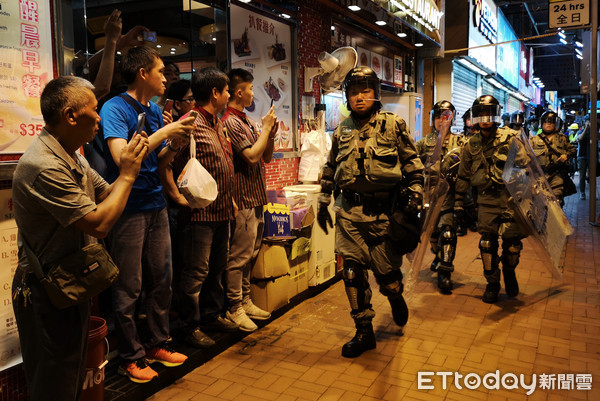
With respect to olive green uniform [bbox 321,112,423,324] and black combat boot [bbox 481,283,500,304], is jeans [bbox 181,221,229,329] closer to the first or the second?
olive green uniform [bbox 321,112,423,324]

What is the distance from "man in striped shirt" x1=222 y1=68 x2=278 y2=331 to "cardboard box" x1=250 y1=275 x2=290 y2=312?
0.19m

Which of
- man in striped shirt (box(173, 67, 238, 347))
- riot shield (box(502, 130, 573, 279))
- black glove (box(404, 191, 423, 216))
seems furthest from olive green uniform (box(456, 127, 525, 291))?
man in striped shirt (box(173, 67, 238, 347))

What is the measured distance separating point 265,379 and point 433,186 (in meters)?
2.65

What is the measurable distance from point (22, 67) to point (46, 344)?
179 cm

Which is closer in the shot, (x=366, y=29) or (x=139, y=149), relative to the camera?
(x=139, y=149)

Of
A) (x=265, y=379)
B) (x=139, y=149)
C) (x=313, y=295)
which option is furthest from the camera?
(x=313, y=295)

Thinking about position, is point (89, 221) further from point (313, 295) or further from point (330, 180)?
point (313, 295)

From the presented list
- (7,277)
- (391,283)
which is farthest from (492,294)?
(7,277)

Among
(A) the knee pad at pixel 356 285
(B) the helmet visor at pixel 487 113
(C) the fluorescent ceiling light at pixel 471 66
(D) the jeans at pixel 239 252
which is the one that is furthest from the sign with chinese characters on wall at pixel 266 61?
(C) the fluorescent ceiling light at pixel 471 66

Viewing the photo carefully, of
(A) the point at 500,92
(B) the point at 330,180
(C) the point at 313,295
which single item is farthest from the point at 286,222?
(A) the point at 500,92

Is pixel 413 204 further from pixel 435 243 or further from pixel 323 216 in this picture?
pixel 435 243

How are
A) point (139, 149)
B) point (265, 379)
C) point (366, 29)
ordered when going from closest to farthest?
1. point (139, 149)
2. point (265, 379)
3. point (366, 29)

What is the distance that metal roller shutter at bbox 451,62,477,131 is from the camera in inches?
559

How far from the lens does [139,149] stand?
2.50m
